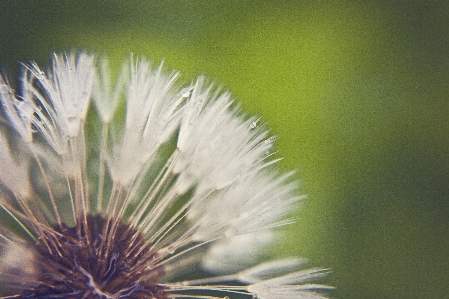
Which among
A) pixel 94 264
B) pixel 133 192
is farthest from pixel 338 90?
pixel 94 264

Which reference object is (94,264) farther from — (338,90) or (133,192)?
(338,90)

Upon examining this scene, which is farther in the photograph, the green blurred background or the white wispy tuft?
the green blurred background

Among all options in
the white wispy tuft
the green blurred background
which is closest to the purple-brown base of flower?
the white wispy tuft

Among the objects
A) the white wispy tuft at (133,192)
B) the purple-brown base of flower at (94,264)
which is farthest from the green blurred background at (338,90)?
→ the purple-brown base of flower at (94,264)

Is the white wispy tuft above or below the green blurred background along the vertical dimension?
below

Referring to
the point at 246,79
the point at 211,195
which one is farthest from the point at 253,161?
the point at 246,79

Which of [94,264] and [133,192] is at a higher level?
[133,192]

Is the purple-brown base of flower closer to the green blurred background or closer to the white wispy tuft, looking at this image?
the white wispy tuft
